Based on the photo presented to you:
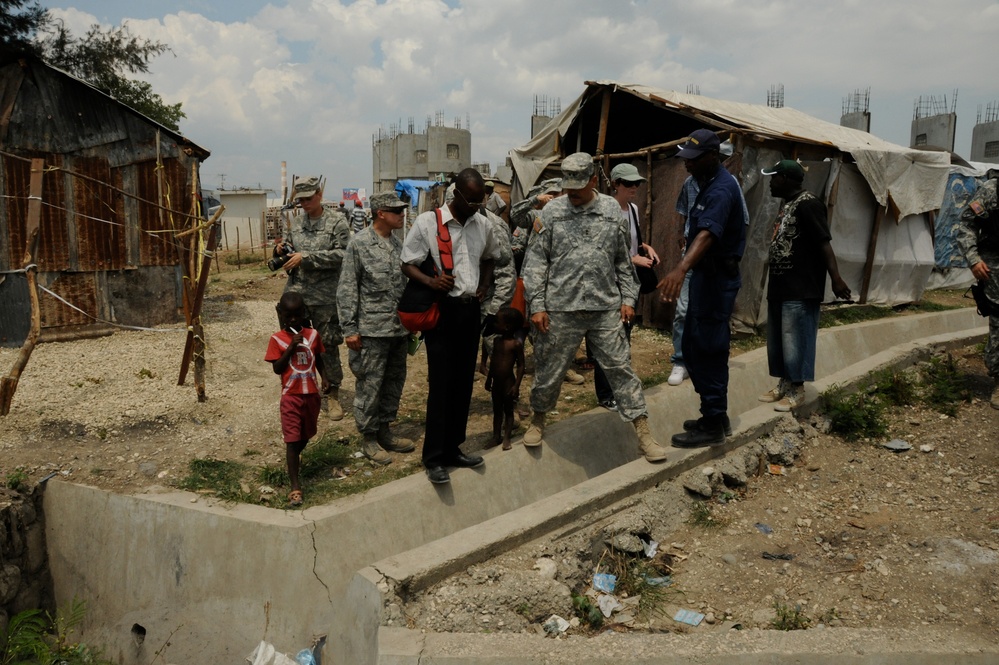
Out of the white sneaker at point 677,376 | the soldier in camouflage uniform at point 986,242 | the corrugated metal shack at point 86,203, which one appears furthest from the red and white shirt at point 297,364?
the soldier in camouflage uniform at point 986,242

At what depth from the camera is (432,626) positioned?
3.31 metres

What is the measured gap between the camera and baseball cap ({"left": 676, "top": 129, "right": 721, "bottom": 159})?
14.6ft

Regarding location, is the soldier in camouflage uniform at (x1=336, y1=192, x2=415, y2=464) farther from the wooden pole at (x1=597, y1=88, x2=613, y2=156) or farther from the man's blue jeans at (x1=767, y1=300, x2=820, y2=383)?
the wooden pole at (x1=597, y1=88, x2=613, y2=156)

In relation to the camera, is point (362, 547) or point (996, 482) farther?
point (996, 482)

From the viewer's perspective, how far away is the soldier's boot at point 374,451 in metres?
4.88

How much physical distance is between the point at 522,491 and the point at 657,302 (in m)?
4.69

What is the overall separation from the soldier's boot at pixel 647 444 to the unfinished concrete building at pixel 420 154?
3898cm

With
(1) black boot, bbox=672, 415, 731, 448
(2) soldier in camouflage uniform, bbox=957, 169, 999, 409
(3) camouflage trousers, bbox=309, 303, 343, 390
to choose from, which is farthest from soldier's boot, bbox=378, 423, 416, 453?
(2) soldier in camouflage uniform, bbox=957, 169, 999, 409

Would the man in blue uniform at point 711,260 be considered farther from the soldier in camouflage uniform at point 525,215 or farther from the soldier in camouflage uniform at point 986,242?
the soldier in camouflage uniform at point 986,242

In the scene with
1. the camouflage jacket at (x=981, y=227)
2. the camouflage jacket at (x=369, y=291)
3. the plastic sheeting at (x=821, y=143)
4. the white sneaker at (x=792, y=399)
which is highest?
the plastic sheeting at (x=821, y=143)

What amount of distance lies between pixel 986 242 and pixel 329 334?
17.1 feet

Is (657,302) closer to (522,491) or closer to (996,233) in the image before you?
(996,233)

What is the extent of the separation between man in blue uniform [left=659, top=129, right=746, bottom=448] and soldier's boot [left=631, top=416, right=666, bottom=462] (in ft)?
1.57

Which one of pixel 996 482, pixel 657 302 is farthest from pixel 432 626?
pixel 657 302
